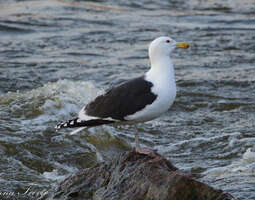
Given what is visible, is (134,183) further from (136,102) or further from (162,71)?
(162,71)

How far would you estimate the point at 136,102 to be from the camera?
541 cm

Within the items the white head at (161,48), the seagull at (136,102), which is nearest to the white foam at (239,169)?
the seagull at (136,102)

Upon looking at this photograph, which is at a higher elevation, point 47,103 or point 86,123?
point 86,123

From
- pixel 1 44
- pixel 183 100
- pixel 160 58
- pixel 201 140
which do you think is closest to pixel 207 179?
pixel 160 58

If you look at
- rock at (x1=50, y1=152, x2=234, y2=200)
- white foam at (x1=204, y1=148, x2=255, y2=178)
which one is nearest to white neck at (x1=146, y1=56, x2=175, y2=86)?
rock at (x1=50, y1=152, x2=234, y2=200)

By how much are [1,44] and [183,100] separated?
502 centimetres

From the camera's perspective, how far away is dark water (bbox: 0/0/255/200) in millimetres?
6973

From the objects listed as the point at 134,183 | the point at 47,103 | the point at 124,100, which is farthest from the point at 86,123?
the point at 47,103

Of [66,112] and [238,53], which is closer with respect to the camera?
[66,112]

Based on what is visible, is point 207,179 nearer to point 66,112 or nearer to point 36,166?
point 36,166

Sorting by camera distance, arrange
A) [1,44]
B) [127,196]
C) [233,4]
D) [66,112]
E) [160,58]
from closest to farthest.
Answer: [127,196]
[160,58]
[66,112]
[1,44]
[233,4]

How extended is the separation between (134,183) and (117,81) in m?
6.01

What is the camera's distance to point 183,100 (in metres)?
9.71

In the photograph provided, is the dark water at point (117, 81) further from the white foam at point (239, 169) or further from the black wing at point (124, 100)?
the black wing at point (124, 100)
